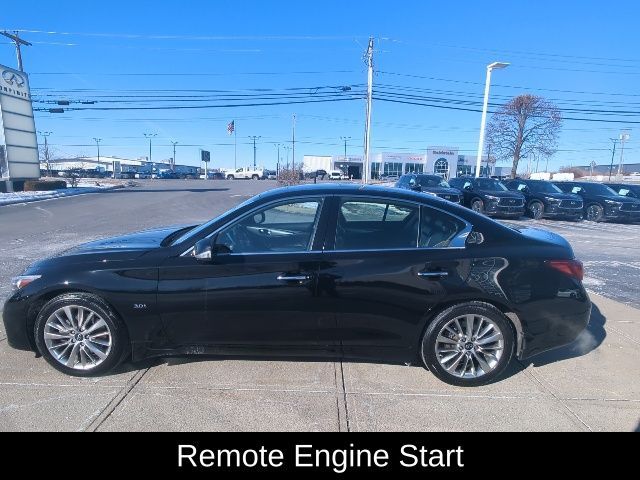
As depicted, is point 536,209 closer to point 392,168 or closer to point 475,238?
point 475,238

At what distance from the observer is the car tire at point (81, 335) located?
3.25 m

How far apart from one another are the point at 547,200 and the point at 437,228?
1606cm

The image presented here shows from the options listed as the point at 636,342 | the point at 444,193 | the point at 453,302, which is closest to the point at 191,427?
the point at 453,302

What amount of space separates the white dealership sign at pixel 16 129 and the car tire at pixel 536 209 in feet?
96.2

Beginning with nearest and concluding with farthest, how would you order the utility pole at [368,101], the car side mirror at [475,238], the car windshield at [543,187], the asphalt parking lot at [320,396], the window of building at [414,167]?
the asphalt parking lot at [320,396]
the car side mirror at [475,238]
the car windshield at [543,187]
the utility pole at [368,101]
the window of building at [414,167]

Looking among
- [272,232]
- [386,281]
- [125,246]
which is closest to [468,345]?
[386,281]

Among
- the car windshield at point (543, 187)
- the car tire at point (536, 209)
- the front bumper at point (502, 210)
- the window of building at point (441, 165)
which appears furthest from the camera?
the window of building at point (441, 165)

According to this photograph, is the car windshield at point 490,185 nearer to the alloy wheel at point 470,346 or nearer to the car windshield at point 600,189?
the car windshield at point 600,189

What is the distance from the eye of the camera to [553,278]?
11.0 feet

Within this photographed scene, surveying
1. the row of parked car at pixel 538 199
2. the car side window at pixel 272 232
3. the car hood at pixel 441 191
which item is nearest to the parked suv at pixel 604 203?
the row of parked car at pixel 538 199

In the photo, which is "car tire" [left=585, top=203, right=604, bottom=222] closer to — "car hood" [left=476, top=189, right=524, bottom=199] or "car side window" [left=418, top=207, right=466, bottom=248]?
"car hood" [left=476, top=189, right=524, bottom=199]

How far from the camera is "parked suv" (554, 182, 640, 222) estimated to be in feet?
54.5

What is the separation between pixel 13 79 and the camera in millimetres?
26031
